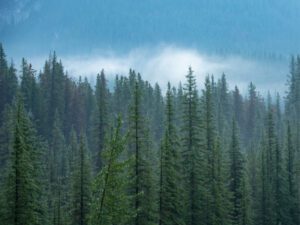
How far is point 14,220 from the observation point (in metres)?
32.6

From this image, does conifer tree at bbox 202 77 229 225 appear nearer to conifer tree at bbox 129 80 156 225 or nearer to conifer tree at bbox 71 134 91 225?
conifer tree at bbox 129 80 156 225

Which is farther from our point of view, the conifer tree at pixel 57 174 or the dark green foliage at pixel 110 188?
the conifer tree at pixel 57 174

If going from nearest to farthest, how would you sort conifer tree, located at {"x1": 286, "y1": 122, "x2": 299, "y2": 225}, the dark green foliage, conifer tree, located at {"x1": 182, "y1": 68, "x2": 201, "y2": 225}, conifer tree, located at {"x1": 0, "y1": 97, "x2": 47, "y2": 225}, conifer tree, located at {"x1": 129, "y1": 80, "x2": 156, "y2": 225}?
the dark green foliage, conifer tree, located at {"x1": 0, "y1": 97, "x2": 47, "y2": 225}, conifer tree, located at {"x1": 129, "y1": 80, "x2": 156, "y2": 225}, conifer tree, located at {"x1": 182, "y1": 68, "x2": 201, "y2": 225}, conifer tree, located at {"x1": 286, "y1": 122, "x2": 299, "y2": 225}

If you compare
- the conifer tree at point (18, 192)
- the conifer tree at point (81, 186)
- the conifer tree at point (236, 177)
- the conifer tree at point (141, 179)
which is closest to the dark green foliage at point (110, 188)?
the conifer tree at point (18, 192)

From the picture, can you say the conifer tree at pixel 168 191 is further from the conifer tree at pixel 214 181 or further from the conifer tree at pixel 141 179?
the conifer tree at pixel 214 181

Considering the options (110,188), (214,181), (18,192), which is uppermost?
(110,188)

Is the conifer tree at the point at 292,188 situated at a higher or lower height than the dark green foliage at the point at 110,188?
lower

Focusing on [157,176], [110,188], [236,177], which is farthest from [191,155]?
[110,188]

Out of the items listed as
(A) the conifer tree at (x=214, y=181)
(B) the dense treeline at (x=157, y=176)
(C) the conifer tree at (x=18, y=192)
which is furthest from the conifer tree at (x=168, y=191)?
(C) the conifer tree at (x=18, y=192)

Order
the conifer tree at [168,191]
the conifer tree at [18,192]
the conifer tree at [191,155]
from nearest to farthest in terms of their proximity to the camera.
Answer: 1. the conifer tree at [18,192]
2. the conifer tree at [168,191]
3. the conifer tree at [191,155]

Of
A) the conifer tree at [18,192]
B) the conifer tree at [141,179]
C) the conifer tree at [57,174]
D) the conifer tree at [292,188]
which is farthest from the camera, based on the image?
the conifer tree at [292,188]

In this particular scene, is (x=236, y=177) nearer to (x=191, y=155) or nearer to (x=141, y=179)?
(x=191, y=155)

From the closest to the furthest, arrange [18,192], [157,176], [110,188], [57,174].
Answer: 1. [110,188]
2. [18,192]
3. [157,176]
4. [57,174]

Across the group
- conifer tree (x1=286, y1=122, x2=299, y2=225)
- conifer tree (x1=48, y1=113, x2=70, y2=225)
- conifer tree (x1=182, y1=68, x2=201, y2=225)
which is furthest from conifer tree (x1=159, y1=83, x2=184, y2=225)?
conifer tree (x1=286, y1=122, x2=299, y2=225)
